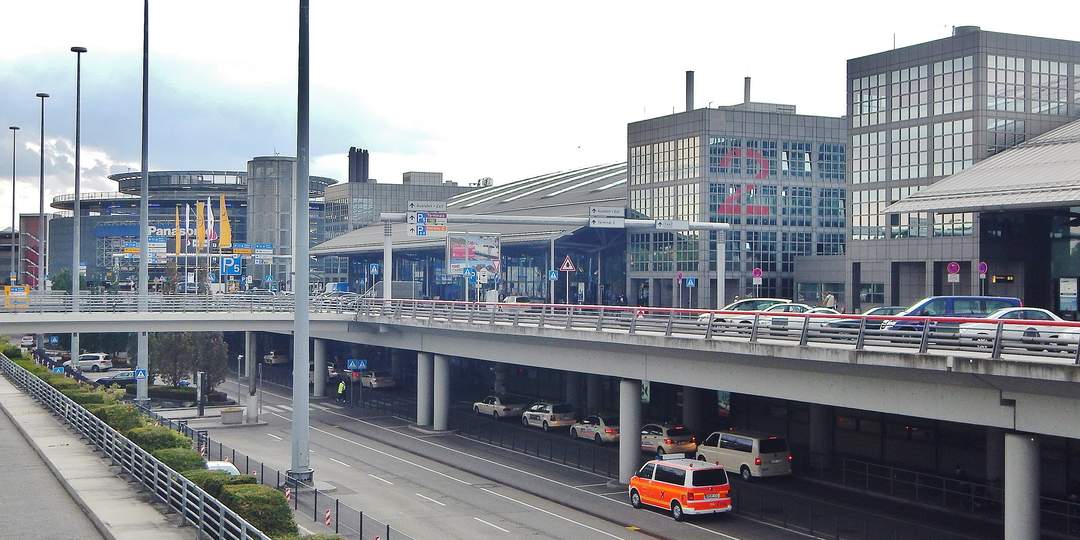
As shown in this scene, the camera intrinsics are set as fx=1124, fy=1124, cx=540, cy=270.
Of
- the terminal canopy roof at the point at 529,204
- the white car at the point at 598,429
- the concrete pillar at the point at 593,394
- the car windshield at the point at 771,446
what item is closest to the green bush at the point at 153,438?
the car windshield at the point at 771,446

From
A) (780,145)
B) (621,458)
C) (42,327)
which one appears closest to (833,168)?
(780,145)

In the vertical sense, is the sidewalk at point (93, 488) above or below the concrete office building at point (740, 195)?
below

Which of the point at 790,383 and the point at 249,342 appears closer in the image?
the point at 790,383

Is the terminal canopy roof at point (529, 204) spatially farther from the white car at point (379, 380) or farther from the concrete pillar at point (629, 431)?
the concrete pillar at point (629, 431)

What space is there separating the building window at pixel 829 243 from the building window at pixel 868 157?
579 inches

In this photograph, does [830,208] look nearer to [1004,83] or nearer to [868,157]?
[868,157]

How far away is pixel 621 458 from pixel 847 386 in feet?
40.3

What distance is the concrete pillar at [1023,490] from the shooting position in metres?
25.7

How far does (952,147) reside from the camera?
68375 mm

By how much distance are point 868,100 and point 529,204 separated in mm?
43261

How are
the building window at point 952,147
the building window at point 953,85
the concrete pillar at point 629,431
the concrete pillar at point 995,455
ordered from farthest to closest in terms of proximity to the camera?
1. the building window at point 952,147
2. the building window at point 953,85
3. the concrete pillar at point 629,431
4. the concrete pillar at point 995,455

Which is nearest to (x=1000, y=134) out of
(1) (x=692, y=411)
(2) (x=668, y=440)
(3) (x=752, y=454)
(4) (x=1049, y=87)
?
(4) (x=1049, y=87)

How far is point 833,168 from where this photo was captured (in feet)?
296

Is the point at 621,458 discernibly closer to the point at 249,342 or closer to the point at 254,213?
the point at 249,342
